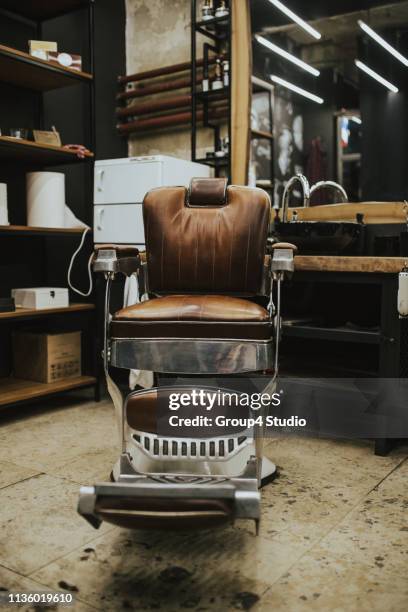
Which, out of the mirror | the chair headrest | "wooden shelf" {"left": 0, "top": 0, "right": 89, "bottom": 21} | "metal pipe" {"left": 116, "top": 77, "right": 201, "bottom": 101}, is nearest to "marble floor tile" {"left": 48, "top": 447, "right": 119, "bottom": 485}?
the chair headrest

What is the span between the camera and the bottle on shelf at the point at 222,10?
3.69 meters

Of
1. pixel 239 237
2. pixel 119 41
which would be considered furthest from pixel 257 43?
pixel 239 237

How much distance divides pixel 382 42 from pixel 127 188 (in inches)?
81.8

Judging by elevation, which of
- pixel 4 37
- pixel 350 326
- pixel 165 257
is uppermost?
pixel 4 37

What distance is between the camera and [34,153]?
3.00 m

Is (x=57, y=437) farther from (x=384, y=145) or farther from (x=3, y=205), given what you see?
(x=384, y=145)

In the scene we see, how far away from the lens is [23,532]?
1629 mm

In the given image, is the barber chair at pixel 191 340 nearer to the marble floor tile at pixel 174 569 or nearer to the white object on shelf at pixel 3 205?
the marble floor tile at pixel 174 569

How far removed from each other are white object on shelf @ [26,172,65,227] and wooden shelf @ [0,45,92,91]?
51 centimetres

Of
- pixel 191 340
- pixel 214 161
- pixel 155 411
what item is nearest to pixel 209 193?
pixel 191 340

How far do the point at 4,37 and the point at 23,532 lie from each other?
282 centimetres

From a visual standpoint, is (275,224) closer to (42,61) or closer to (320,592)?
(42,61)

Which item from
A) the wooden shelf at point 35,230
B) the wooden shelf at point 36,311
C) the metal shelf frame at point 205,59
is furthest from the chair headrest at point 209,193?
the metal shelf frame at point 205,59

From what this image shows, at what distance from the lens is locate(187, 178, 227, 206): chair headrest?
88.7 inches
